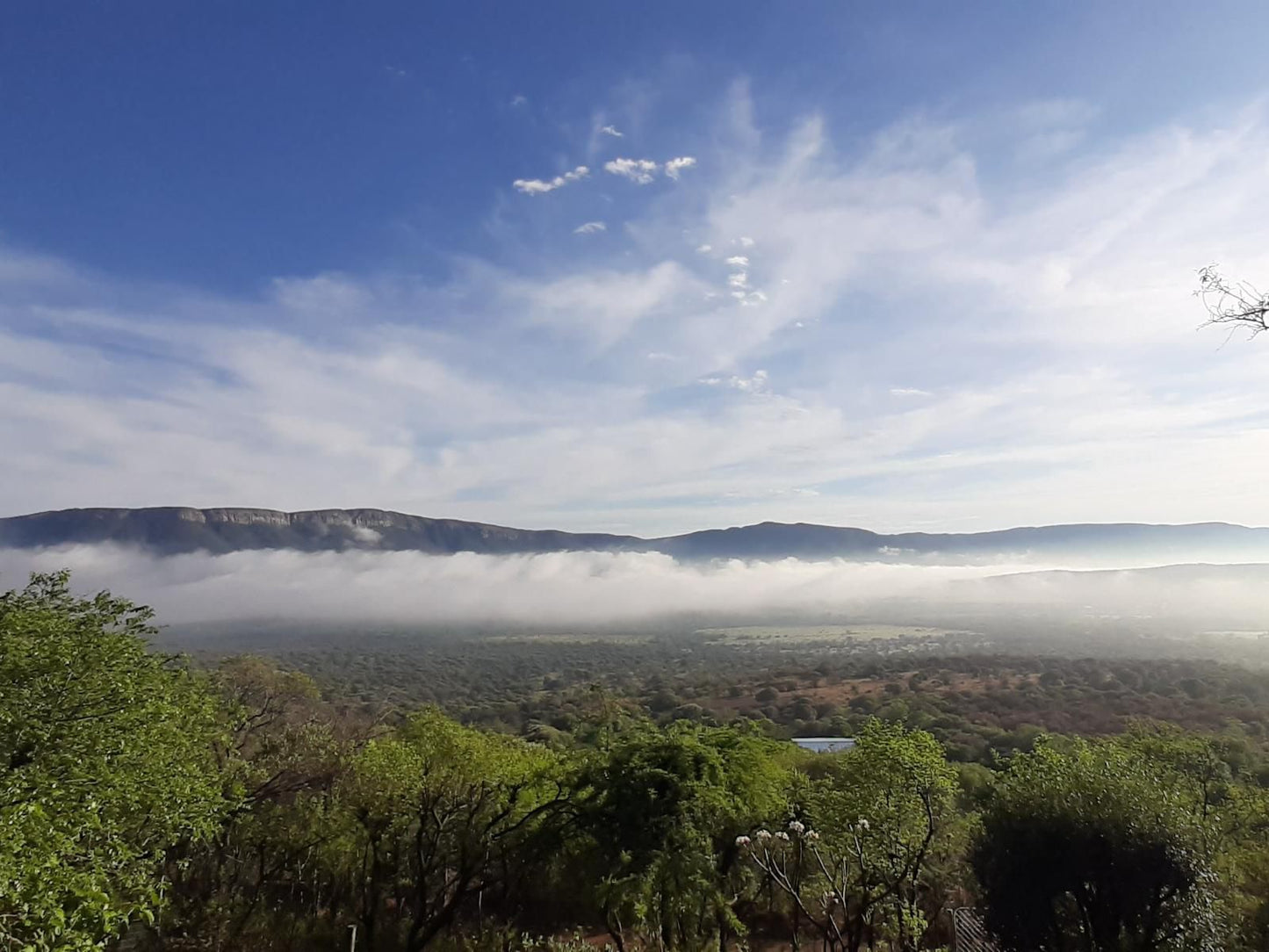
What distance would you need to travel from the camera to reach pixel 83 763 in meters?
11.0

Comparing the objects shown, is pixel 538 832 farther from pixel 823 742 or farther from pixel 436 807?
pixel 823 742

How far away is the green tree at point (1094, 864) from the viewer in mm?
14289

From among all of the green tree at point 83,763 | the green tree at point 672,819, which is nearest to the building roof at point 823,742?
the green tree at point 672,819

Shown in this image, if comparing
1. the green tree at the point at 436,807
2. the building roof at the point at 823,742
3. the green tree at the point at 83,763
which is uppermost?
the green tree at the point at 83,763

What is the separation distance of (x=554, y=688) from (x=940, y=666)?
65713mm

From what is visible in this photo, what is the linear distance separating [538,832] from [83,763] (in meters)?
12.5

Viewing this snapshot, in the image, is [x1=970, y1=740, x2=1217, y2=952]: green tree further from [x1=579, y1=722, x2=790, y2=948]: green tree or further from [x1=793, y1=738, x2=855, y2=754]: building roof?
[x1=793, y1=738, x2=855, y2=754]: building roof

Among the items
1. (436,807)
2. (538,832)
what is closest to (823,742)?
(538,832)

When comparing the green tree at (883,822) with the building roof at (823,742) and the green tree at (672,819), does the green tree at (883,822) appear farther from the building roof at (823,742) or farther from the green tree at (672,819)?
the building roof at (823,742)

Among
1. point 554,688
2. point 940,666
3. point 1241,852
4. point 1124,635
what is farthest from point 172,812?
point 1124,635

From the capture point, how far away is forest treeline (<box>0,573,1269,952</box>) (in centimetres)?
1180

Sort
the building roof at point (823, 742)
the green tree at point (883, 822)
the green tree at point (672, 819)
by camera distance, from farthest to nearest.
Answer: the building roof at point (823, 742) → the green tree at point (672, 819) → the green tree at point (883, 822)

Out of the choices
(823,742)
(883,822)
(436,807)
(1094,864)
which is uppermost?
(883,822)

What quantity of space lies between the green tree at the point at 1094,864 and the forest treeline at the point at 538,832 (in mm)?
54
